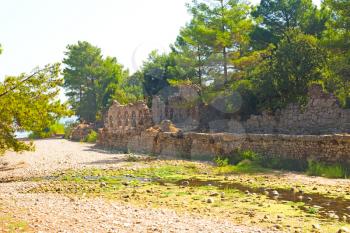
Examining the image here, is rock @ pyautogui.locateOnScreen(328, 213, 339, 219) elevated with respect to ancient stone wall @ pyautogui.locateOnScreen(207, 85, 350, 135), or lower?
lower

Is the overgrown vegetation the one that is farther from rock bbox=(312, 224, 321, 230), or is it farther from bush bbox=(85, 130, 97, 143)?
bush bbox=(85, 130, 97, 143)

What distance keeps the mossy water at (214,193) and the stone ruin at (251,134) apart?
2.17 m

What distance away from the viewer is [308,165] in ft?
48.5

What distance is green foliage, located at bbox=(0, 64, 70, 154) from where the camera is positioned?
12.6m

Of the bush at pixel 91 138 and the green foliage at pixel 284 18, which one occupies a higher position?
the green foliage at pixel 284 18

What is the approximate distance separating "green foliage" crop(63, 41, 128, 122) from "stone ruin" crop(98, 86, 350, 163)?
20.5 m

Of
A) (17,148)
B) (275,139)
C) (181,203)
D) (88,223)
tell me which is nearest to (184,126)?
(275,139)

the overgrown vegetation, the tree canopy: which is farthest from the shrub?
the tree canopy

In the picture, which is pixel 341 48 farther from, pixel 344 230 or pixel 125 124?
pixel 125 124

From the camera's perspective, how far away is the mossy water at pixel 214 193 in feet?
27.4

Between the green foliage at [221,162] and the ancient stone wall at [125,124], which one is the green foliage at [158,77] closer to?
the ancient stone wall at [125,124]

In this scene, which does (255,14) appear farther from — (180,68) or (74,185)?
(74,185)

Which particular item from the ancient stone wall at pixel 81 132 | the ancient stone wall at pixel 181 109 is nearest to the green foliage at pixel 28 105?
the ancient stone wall at pixel 181 109

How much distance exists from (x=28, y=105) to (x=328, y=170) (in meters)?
10.4
